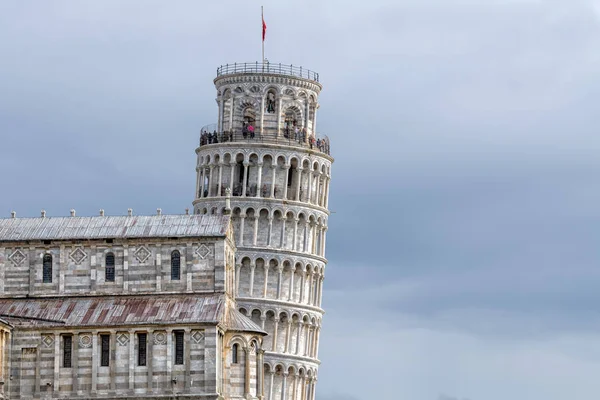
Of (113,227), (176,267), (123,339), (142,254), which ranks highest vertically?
(113,227)

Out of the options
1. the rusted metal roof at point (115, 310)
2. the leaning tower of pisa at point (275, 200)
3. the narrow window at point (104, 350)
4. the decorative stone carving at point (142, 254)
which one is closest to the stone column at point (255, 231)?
the leaning tower of pisa at point (275, 200)

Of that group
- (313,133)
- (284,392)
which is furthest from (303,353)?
(313,133)

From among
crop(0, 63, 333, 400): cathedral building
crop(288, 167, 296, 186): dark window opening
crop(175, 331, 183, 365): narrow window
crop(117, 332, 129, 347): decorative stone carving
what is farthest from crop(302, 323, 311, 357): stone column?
crop(117, 332, 129, 347): decorative stone carving

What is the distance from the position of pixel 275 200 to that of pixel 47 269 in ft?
127

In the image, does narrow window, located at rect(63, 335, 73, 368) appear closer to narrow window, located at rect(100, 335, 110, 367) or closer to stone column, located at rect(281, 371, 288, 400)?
narrow window, located at rect(100, 335, 110, 367)

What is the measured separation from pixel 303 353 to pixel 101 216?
3994 cm

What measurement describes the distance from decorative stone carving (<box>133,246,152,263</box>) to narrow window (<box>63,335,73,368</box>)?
296 inches

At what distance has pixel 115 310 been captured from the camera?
5497 inches

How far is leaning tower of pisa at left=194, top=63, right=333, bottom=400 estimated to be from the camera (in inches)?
6993

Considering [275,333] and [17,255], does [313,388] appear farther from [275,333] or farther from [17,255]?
[17,255]

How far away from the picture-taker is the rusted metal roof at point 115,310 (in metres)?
138

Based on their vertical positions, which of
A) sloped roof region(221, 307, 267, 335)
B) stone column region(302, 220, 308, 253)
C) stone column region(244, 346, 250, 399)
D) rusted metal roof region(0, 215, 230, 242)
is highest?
stone column region(302, 220, 308, 253)

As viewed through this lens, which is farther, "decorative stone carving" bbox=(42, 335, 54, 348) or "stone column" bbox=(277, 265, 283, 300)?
"stone column" bbox=(277, 265, 283, 300)

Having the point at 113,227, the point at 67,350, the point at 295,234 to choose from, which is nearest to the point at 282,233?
the point at 295,234
